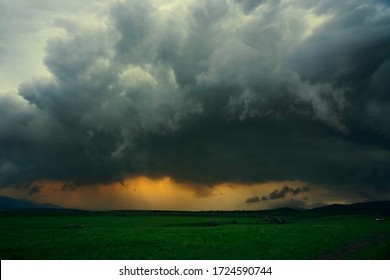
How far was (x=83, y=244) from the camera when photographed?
4741 cm

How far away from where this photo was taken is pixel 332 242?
51.3 metres

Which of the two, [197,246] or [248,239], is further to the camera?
[248,239]
